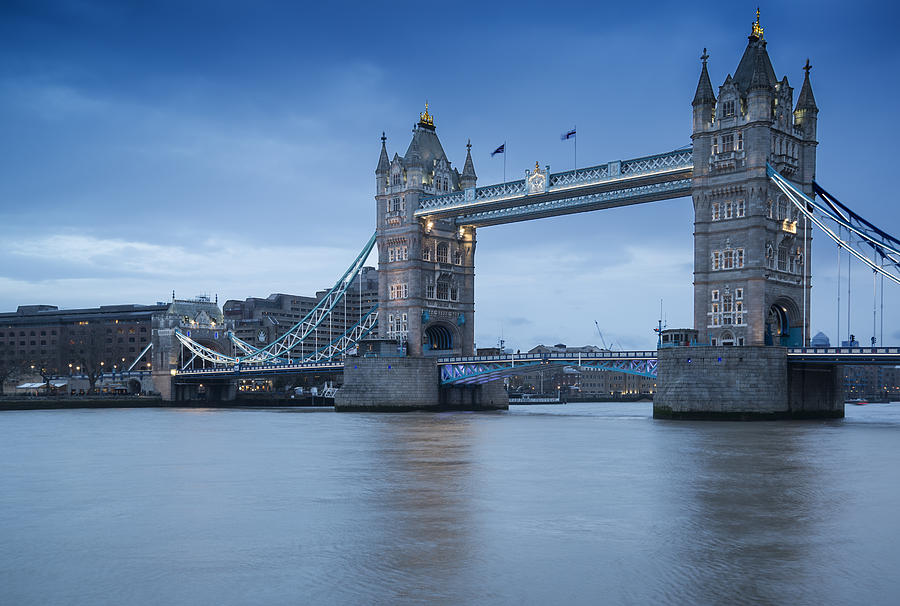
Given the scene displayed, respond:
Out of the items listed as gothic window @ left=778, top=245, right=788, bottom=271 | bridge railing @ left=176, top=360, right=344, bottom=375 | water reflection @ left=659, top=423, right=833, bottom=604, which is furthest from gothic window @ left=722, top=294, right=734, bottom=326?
bridge railing @ left=176, top=360, right=344, bottom=375

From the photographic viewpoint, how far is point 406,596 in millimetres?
14602

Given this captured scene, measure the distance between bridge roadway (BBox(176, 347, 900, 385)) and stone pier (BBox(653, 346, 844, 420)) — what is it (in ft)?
3.78

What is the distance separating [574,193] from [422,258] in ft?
56.6

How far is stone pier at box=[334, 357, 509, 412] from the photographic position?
77.9 metres

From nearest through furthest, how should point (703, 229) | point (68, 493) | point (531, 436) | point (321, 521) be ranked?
point (321, 521)
point (68, 493)
point (531, 436)
point (703, 229)

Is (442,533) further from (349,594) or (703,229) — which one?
(703,229)

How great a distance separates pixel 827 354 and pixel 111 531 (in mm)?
45042

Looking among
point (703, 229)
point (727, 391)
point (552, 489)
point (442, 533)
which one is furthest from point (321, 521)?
point (703, 229)

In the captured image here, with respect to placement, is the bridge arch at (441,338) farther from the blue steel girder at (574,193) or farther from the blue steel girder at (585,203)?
the blue steel girder at (585,203)

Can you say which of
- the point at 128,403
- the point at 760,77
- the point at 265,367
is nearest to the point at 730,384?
the point at 760,77

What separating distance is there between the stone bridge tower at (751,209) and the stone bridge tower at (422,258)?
26.8 m

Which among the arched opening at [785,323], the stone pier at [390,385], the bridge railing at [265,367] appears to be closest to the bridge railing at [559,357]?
the stone pier at [390,385]

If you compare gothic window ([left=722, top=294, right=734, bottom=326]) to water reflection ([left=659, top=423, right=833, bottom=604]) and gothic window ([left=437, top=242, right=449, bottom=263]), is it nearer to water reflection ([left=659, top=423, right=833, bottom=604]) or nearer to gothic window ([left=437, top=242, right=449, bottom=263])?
water reflection ([left=659, top=423, right=833, bottom=604])

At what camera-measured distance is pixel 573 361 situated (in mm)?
69938
